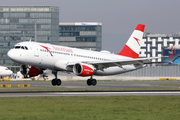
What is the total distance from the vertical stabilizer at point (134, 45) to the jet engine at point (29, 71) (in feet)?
50.7

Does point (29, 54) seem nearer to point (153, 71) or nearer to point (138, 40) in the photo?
point (138, 40)

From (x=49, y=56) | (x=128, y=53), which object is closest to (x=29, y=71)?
(x=49, y=56)

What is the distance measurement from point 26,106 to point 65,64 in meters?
23.9

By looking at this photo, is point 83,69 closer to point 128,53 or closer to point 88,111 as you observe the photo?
point 128,53

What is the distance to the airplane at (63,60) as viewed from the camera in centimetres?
4597

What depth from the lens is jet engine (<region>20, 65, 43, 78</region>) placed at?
159ft

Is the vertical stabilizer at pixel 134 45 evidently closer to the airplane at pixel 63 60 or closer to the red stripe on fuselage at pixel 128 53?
the red stripe on fuselage at pixel 128 53

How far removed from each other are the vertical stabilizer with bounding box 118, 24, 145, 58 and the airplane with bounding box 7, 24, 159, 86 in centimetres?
212

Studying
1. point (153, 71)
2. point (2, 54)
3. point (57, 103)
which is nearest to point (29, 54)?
point (57, 103)

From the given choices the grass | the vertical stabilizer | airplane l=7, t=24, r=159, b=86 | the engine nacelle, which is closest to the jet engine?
airplane l=7, t=24, r=159, b=86

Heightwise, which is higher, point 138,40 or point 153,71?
point 138,40

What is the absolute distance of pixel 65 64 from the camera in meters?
48.9

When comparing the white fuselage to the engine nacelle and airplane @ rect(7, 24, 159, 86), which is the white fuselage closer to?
airplane @ rect(7, 24, 159, 86)

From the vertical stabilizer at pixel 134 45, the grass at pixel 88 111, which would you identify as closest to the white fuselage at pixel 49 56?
the vertical stabilizer at pixel 134 45
